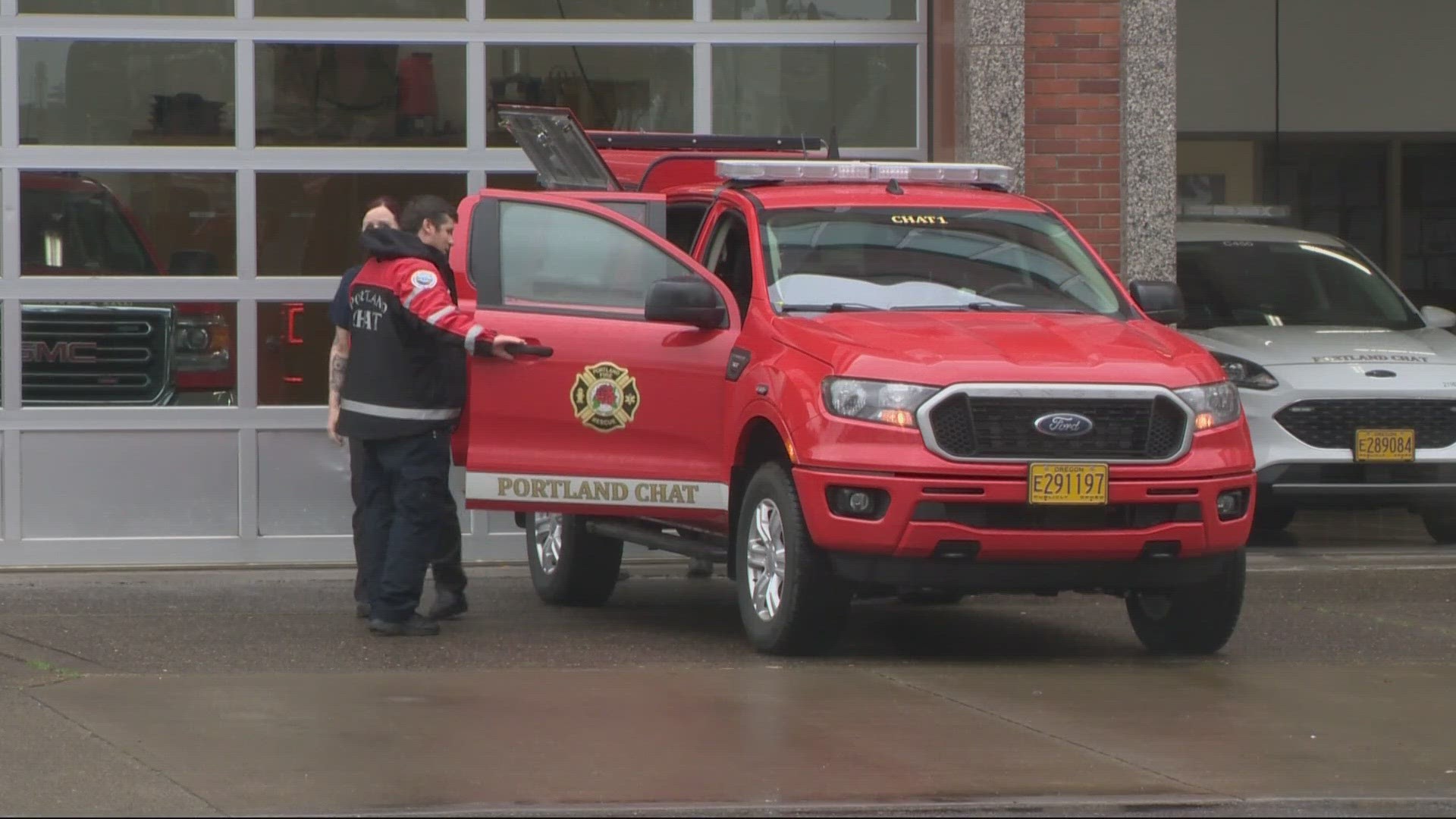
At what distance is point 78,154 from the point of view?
12445 millimetres

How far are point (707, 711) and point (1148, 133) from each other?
6238 millimetres

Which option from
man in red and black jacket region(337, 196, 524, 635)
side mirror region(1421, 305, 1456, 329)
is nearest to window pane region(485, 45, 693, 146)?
man in red and black jacket region(337, 196, 524, 635)

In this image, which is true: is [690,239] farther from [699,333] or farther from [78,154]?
[78,154]

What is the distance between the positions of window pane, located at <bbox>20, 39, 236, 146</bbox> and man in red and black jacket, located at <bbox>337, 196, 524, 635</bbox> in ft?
10.4

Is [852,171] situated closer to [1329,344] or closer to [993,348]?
[993,348]

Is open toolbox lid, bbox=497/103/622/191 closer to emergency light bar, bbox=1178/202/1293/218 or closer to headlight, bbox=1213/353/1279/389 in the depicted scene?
headlight, bbox=1213/353/1279/389

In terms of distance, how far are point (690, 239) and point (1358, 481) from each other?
423cm

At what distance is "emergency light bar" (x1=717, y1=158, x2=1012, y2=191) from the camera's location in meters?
10.1

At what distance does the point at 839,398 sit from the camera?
28.5ft

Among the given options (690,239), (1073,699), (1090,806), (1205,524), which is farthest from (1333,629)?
(1090,806)

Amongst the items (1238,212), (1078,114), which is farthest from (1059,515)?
(1238,212)

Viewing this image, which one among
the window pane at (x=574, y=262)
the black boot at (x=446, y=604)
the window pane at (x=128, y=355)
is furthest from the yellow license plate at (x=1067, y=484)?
the window pane at (x=128, y=355)

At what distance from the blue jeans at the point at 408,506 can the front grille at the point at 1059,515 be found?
2.20 meters

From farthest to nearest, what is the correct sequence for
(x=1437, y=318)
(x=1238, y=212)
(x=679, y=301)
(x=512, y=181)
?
1. (x=1238, y=212)
2. (x=1437, y=318)
3. (x=512, y=181)
4. (x=679, y=301)
